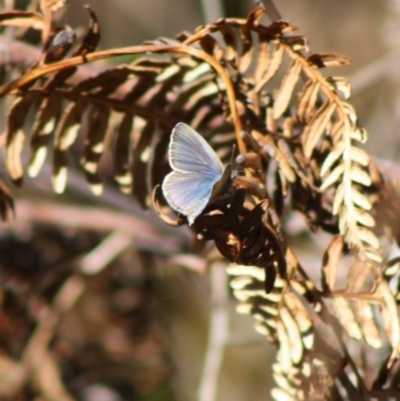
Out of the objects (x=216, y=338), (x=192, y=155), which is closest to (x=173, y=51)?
(x=192, y=155)

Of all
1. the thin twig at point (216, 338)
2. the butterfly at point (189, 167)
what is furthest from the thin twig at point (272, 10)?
the thin twig at point (216, 338)

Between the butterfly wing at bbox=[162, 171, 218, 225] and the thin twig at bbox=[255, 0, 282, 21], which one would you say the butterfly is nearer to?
the butterfly wing at bbox=[162, 171, 218, 225]

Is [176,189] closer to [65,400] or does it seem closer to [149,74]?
[149,74]

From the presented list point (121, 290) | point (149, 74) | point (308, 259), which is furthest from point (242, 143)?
point (121, 290)

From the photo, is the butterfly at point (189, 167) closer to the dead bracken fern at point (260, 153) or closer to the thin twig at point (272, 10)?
the dead bracken fern at point (260, 153)

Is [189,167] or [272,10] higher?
[272,10]

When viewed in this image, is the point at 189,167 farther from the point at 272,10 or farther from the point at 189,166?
the point at 272,10
